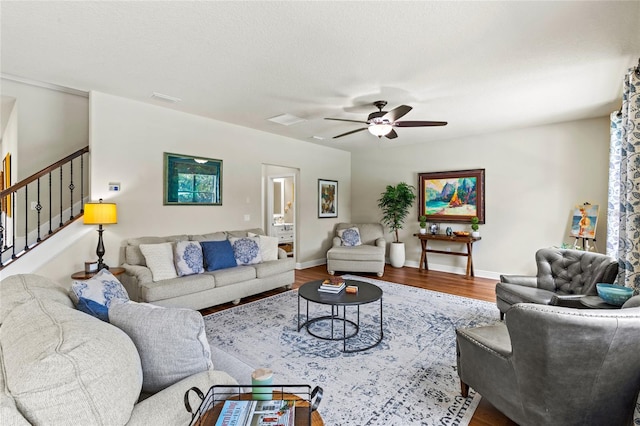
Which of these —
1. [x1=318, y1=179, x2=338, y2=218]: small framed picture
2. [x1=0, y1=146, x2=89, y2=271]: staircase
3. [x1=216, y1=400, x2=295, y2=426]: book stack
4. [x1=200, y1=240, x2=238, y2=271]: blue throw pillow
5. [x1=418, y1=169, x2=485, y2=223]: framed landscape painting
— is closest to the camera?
[x1=216, y1=400, x2=295, y2=426]: book stack

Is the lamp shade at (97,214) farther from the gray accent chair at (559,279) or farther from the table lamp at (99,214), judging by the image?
the gray accent chair at (559,279)

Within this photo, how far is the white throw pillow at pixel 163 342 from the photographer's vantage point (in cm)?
129

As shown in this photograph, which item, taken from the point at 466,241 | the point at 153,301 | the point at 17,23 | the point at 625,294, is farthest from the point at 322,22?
the point at 466,241

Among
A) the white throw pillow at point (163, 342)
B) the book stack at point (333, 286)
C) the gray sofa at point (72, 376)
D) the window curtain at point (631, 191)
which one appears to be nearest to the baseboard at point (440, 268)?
the window curtain at point (631, 191)

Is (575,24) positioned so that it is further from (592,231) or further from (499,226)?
(499,226)

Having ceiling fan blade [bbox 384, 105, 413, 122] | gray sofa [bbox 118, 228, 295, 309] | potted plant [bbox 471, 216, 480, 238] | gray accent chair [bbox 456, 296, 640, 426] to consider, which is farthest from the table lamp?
potted plant [bbox 471, 216, 480, 238]

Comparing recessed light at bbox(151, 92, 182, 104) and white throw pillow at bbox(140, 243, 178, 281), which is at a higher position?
recessed light at bbox(151, 92, 182, 104)

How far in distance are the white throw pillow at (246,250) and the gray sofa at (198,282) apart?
0.43ft

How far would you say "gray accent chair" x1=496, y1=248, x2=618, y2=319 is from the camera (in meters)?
2.89

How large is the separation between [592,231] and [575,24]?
3.53 meters

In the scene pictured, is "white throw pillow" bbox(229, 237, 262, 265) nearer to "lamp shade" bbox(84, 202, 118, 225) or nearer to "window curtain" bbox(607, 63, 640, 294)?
"lamp shade" bbox(84, 202, 118, 225)

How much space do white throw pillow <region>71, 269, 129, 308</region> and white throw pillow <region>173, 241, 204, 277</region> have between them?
1836 mm

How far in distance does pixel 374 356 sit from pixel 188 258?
100 inches

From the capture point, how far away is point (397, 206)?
253 inches
